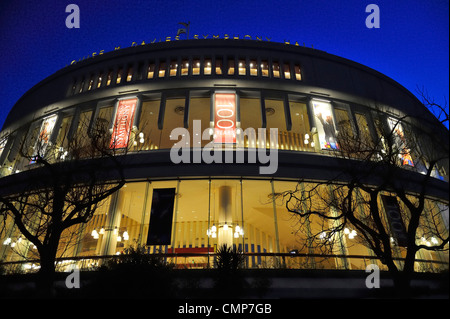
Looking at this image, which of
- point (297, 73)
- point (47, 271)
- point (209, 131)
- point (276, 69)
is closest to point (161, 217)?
point (209, 131)

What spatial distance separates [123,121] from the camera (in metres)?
18.6

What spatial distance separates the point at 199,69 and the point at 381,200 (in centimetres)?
1509

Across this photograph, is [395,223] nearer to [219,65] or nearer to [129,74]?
[219,65]

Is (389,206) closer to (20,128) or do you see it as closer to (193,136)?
(193,136)

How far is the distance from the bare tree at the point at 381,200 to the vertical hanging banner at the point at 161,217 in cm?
639

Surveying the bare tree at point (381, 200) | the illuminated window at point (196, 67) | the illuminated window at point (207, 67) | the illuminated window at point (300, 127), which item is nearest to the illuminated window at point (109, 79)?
the illuminated window at point (196, 67)

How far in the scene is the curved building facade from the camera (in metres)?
Result: 16.2

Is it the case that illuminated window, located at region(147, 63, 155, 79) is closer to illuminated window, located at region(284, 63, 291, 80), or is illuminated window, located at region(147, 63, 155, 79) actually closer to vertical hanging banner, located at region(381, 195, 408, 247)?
illuminated window, located at region(284, 63, 291, 80)

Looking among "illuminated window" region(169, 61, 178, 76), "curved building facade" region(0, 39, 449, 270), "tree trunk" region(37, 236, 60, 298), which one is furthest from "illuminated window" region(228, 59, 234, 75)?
"tree trunk" region(37, 236, 60, 298)

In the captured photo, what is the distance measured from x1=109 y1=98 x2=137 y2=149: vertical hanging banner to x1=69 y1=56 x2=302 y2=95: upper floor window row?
216 cm

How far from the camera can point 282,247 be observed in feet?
84.3

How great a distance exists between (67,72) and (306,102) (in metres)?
20.0
